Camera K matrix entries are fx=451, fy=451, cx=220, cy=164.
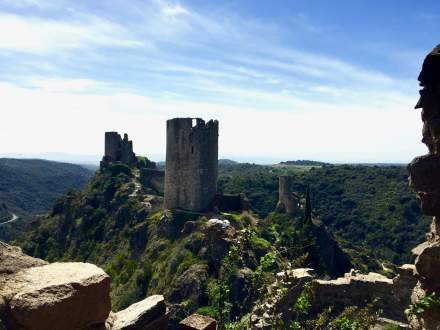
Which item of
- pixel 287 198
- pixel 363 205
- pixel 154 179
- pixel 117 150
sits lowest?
pixel 363 205

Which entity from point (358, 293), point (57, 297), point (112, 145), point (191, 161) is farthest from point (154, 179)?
point (57, 297)

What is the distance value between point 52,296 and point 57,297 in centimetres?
5

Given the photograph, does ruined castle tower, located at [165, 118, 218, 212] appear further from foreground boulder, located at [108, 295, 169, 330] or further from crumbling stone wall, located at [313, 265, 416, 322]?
foreground boulder, located at [108, 295, 169, 330]

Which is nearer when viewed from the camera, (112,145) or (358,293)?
(358,293)

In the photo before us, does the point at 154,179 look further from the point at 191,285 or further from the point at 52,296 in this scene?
the point at 52,296

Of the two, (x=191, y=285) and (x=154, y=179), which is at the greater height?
(x=154, y=179)

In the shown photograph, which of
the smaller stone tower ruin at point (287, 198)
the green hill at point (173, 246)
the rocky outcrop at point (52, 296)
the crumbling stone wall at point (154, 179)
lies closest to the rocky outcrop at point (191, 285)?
the green hill at point (173, 246)

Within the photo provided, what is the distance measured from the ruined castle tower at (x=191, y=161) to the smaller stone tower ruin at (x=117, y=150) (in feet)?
89.2

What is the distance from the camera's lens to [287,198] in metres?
61.9

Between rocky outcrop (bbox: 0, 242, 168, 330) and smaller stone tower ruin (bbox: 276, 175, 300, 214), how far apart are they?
5658 cm

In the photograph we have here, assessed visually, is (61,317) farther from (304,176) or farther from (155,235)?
(304,176)

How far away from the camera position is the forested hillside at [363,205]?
244 feet

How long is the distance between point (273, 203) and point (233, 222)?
53026 mm

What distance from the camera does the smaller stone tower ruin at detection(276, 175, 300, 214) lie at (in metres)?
61.3
